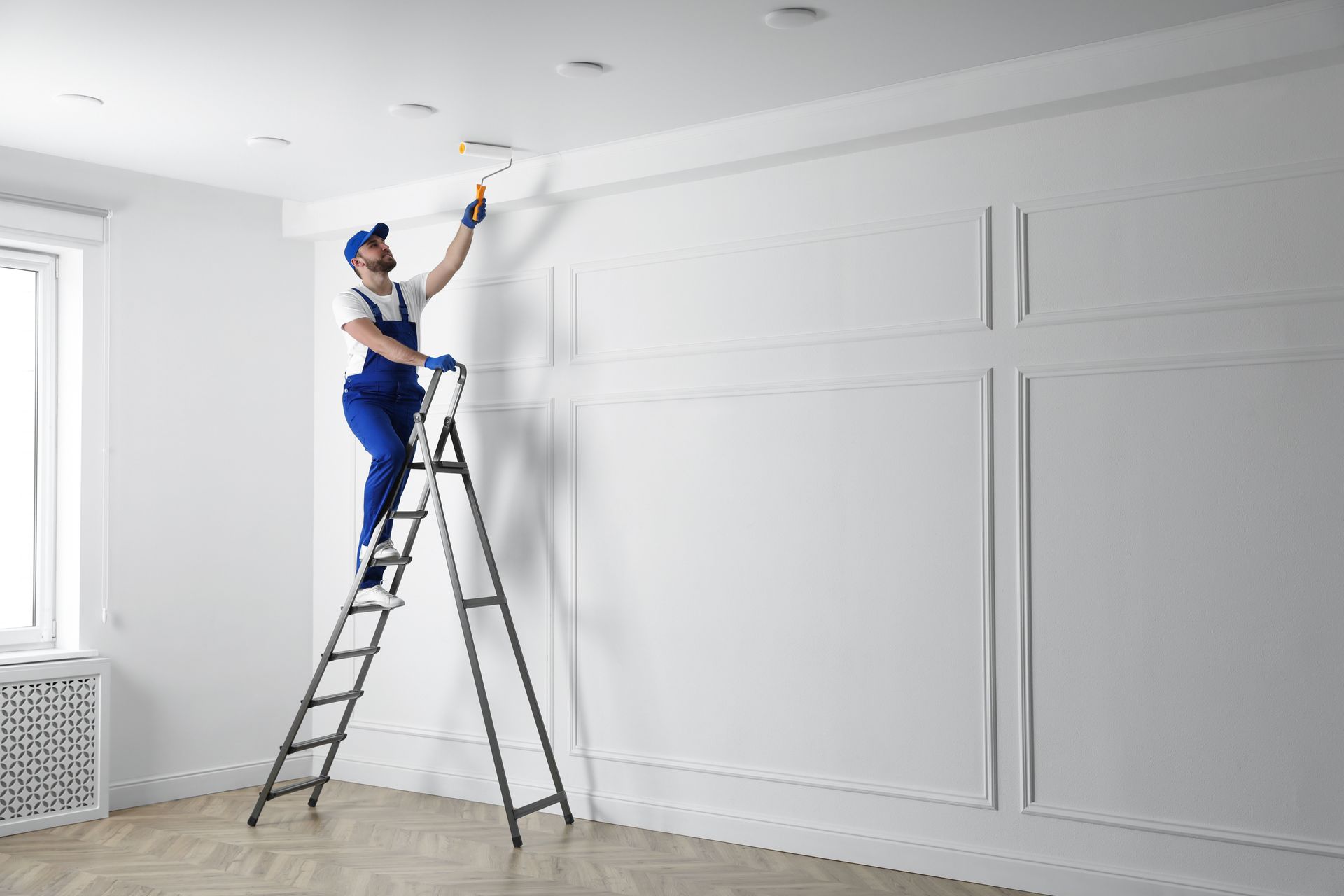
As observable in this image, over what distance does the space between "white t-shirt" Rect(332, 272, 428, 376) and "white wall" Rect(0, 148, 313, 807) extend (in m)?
0.84

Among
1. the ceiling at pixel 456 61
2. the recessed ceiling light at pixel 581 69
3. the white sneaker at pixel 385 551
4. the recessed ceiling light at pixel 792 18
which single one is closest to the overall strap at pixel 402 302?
the ceiling at pixel 456 61

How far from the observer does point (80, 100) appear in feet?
12.7

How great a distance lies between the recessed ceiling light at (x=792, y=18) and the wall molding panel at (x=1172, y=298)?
962 millimetres

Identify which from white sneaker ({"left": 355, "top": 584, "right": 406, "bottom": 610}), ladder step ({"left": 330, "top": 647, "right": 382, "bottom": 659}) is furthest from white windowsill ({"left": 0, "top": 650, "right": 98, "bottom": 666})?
white sneaker ({"left": 355, "top": 584, "right": 406, "bottom": 610})

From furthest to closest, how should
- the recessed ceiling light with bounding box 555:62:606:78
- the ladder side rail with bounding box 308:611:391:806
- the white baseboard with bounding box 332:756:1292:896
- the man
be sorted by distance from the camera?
the ladder side rail with bounding box 308:611:391:806
the man
the recessed ceiling light with bounding box 555:62:606:78
the white baseboard with bounding box 332:756:1292:896

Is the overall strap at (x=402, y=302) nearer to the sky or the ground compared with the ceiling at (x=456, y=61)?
nearer to the ground

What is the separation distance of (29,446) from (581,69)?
288 cm

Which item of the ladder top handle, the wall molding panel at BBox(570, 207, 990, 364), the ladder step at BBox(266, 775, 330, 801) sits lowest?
the ladder step at BBox(266, 775, 330, 801)

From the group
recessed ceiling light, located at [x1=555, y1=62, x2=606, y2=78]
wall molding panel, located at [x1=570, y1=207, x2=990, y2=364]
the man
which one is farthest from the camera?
the man

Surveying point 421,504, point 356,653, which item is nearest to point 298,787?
point 356,653

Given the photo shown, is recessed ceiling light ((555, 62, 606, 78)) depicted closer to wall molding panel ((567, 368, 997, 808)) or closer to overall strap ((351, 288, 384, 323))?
wall molding panel ((567, 368, 997, 808))

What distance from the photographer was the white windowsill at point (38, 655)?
171 inches

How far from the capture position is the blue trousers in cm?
445

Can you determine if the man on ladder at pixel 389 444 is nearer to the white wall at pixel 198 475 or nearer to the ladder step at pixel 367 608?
the ladder step at pixel 367 608
